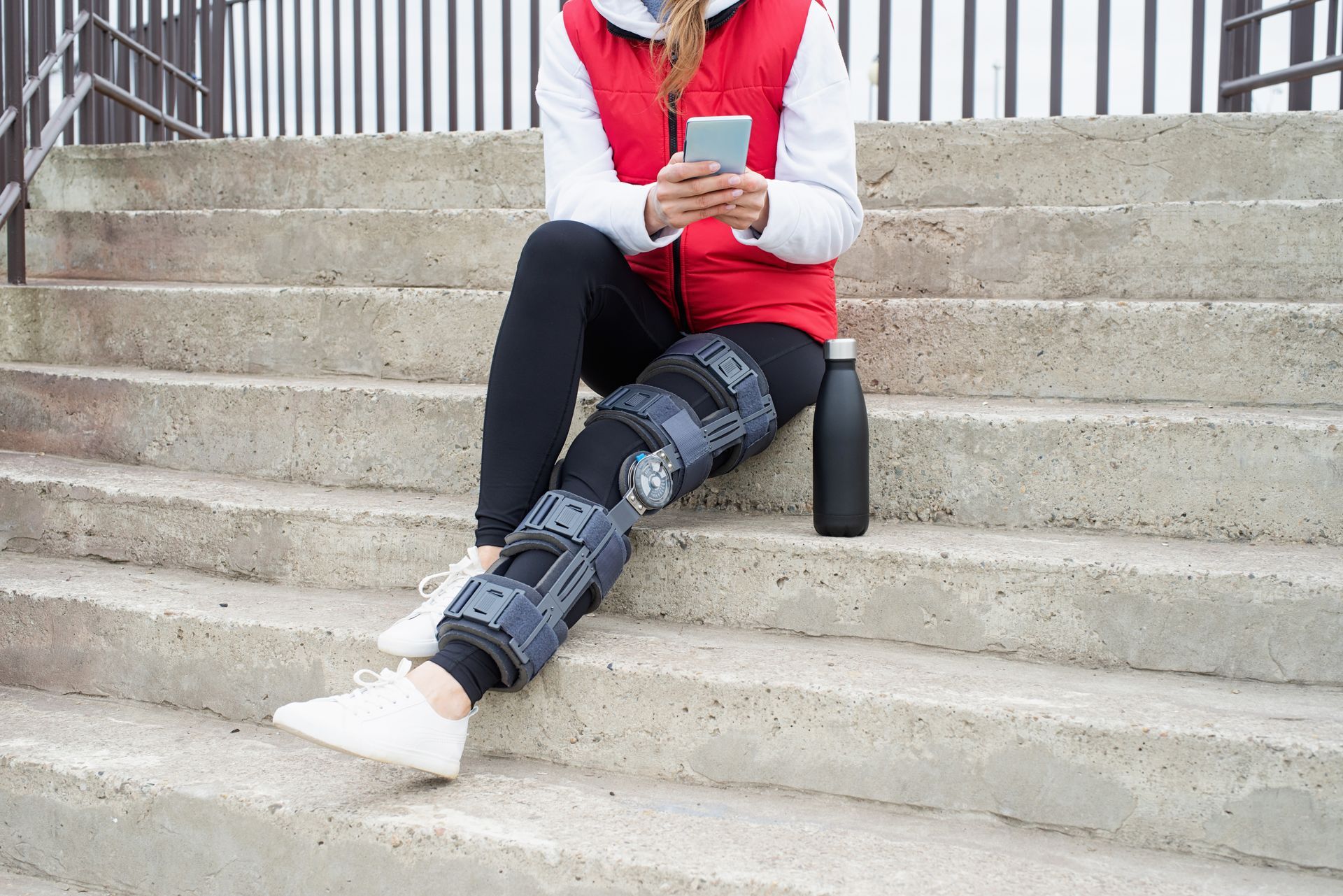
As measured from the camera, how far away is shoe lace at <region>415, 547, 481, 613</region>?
1.66 m

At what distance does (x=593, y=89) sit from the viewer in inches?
77.5

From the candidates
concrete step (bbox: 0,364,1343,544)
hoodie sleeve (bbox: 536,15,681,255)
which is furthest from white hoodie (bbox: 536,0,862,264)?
concrete step (bbox: 0,364,1343,544)

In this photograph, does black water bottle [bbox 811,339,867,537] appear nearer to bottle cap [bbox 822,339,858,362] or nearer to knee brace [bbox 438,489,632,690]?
bottle cap [bbox 822,339,858,362]

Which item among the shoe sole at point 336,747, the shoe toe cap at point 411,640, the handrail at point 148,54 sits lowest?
the shoe sole at point 336,747

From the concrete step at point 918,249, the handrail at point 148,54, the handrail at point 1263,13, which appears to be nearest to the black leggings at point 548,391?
the concrete step at point 918,249

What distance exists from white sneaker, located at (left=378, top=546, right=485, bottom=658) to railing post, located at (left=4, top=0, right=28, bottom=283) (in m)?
1.96

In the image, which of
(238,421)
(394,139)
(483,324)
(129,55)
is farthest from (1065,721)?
(129,55)

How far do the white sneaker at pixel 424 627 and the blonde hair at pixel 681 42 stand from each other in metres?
0.89

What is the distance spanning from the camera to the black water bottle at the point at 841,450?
1778 mm

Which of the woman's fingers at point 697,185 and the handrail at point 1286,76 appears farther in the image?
the handrail at point 1286,76

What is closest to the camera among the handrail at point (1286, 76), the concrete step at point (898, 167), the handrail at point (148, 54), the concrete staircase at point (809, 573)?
the concrete staircase at point (809, 573)

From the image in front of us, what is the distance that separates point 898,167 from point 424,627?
173cm

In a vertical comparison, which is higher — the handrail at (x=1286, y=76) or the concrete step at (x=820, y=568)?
the handrail at (x=1286, y=76)

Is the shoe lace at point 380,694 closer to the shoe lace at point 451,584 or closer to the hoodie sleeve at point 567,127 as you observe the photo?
the shoe lace at point 451,584
